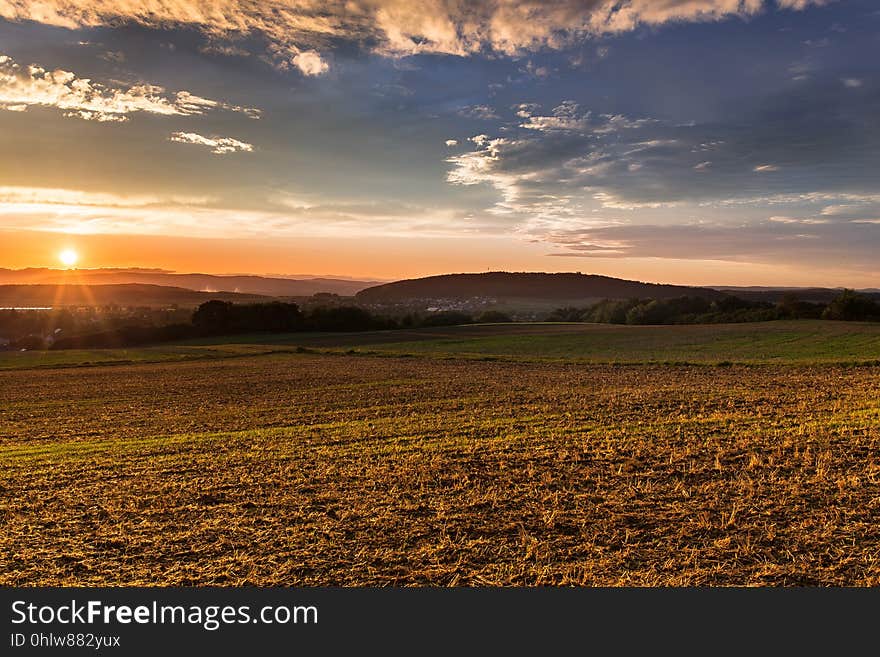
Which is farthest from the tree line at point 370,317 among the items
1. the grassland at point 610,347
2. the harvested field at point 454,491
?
the harvested field at point 454,491

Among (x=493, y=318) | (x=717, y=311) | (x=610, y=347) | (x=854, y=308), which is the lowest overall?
(x=610, y=347)

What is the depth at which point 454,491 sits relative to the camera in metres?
11.0

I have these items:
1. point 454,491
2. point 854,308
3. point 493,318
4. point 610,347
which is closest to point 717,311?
point 854,308

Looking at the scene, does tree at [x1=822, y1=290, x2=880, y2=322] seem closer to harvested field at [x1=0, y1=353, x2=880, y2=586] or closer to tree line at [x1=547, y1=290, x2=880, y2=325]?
tree line at [x1=547, y1=290, x2=880, y2=325]

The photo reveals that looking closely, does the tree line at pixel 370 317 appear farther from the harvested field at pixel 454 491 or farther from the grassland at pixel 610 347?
the harvested field at pixel 454 491

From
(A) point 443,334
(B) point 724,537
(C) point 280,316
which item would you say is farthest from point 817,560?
(C) point 280,316

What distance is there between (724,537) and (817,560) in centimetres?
114

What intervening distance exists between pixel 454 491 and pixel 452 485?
0.41 m

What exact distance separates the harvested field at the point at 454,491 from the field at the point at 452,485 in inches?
2.0

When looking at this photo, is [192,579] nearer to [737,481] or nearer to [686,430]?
[737,481]

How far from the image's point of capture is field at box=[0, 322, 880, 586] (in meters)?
7.57

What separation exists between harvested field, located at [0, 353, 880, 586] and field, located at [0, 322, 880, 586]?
2.0 inches

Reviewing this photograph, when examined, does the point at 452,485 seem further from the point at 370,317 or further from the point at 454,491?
the point at 370,317

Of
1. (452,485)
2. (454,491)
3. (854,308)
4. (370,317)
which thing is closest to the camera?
(454,491)
